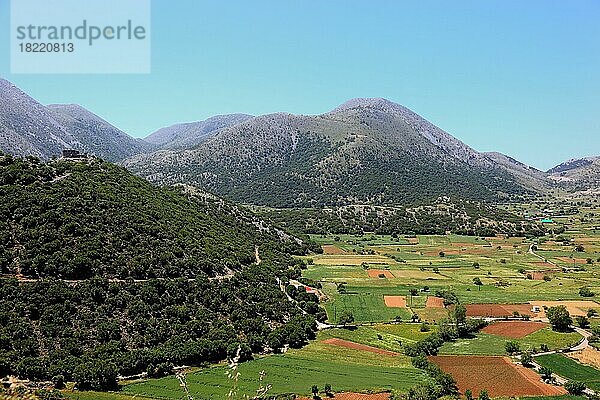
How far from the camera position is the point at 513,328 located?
3236 inches

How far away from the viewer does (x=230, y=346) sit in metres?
66.8

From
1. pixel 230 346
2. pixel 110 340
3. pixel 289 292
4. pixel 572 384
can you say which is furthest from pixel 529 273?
pixel 110 340

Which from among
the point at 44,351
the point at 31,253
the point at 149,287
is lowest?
the point at 44,351

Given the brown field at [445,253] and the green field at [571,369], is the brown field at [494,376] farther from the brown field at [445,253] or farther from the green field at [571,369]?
the brown field at [445,253]

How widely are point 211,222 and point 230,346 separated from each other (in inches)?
2061

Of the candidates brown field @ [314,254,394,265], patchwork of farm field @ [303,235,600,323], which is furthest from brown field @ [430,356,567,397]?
brown field @ [314,254,394,265]

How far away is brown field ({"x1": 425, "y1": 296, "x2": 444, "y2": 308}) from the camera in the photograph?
94.9 m

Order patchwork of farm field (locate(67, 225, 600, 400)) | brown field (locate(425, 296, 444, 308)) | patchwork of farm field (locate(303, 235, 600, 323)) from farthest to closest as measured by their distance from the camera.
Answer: patchwork of farm field (locate(303, 235, 600, 323)), brown field (locate(425, 296, 444, 308)), patchwork of farm field (locate(67, 225, 600, 400))

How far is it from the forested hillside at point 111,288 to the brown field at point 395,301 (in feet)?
46.9

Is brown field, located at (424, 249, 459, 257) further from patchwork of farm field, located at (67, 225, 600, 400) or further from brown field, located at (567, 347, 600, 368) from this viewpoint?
brown field, located at (567, 347, 600, 368)

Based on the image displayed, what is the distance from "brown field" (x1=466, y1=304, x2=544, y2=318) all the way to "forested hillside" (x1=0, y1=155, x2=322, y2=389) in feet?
88.4

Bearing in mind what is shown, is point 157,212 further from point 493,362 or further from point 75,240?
point 493,362

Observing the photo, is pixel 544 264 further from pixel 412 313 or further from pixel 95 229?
pixel 95 229

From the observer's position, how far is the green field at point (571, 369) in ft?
196
